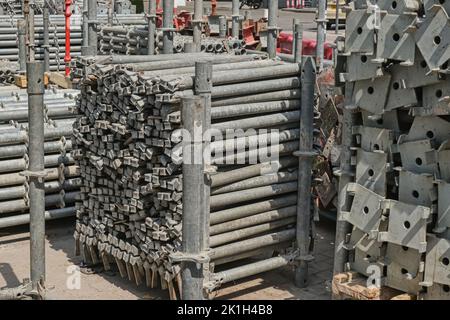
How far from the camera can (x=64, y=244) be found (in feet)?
29.1

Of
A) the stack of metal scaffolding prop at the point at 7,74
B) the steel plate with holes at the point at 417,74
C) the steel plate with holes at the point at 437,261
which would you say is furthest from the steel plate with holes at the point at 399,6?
the stack of metal scaffolding prop at the point at 7,74

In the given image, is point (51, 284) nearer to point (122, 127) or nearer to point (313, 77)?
point (122, 127)

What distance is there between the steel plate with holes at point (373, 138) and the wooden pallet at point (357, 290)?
46.1 inches

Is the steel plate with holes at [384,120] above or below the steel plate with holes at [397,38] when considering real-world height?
below

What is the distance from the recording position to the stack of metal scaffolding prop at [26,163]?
8.89 meters

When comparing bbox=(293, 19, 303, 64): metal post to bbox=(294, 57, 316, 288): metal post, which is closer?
bbox=(294, 57, 316, 288): metal post

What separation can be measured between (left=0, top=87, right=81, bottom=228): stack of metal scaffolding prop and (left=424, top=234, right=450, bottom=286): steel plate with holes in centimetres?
460

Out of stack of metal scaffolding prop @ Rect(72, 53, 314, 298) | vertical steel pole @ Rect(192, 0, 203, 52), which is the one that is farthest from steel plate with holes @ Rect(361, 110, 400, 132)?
vertical steel pole @ Rect(192, 0, 203, 52)

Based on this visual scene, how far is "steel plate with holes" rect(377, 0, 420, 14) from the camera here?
5742mm

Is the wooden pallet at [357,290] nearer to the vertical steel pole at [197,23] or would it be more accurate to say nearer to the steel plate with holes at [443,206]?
the steel plate with holes at [443,206]

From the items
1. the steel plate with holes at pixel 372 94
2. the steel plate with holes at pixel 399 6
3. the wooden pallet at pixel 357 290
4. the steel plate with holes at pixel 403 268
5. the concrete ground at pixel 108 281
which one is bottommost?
the concrete ground at pixel 108 281

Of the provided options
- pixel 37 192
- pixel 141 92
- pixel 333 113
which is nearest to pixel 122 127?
pixel 141 92

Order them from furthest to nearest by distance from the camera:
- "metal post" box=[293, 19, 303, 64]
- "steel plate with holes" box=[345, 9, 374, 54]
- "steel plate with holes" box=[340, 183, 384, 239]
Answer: "metal post" box=[293, 19, 303, 64], "steel plate with holes" box=[340, 183, 384, 239], "steel plate with holes" box=[345, 9, 374, 54]

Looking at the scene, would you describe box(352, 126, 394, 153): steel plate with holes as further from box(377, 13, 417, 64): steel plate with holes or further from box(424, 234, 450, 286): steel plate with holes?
box(424, 234, 450, 286): steel plate with holes
